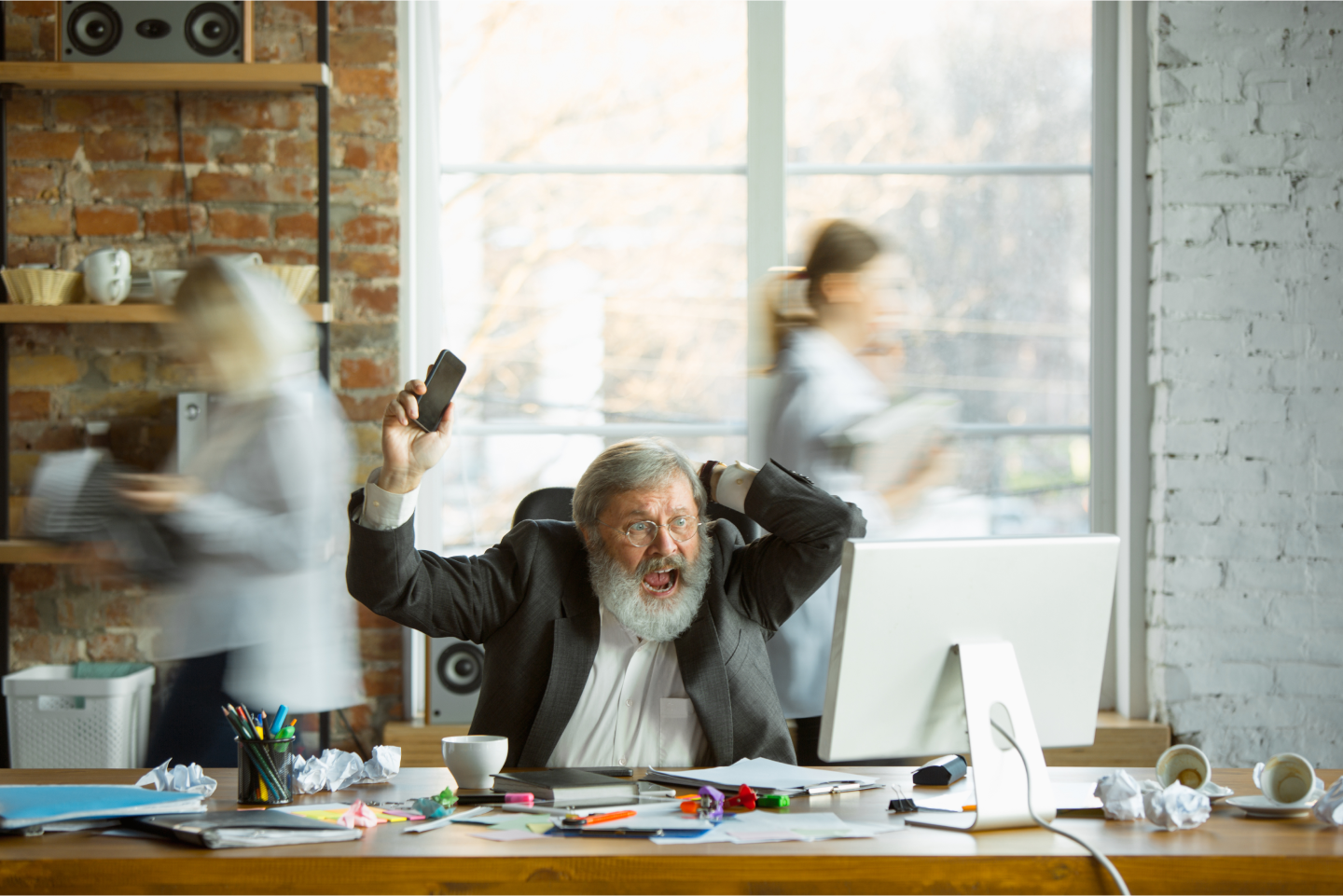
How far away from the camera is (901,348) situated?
314cm

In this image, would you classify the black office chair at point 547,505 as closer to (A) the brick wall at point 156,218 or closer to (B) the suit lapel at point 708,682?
(B) the suit lapel at point 708,682

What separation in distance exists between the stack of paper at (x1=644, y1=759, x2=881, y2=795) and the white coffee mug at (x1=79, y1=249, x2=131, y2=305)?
6.36 feet

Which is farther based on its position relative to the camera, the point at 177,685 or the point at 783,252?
the point at 783,252

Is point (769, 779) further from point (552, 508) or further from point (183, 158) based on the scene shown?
point (183, 158)

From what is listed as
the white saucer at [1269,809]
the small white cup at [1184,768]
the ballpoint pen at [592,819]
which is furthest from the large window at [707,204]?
the ballpoint pen at [592,819]

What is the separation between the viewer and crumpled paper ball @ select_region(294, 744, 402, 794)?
4.86 feet

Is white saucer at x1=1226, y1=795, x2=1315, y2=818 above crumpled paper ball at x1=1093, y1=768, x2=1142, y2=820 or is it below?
below

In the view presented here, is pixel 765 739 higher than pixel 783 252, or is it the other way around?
pixel 783 252

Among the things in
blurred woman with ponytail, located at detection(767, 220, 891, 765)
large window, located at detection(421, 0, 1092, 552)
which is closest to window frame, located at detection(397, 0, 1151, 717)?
large window, located at detection(421, 0, 1092, 552)

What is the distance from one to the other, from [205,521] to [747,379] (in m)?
1.47

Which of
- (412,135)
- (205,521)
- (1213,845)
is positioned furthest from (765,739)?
(412,135)

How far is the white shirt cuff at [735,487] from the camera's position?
2.08 metres

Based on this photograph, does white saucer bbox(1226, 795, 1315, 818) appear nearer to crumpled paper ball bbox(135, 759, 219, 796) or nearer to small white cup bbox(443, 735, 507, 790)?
small white cup bbox(443, 735, 507, 790)

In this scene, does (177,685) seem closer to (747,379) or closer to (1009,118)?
(747,379)
